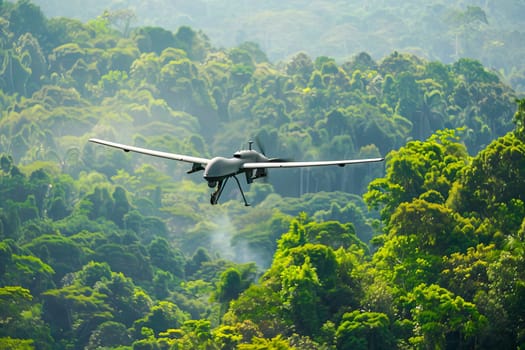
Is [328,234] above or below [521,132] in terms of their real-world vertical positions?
below

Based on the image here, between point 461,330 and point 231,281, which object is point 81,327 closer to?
point 231,281

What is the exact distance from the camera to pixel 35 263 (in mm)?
154125

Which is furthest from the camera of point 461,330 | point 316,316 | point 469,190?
point 469,190

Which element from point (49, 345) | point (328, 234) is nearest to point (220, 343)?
point (328, 234)

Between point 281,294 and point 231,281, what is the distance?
15.2 m

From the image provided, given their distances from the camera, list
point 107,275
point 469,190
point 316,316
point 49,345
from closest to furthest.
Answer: point 316,316 < point 469,190 < point 49,345 < point 107,275

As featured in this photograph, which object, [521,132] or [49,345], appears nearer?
[521,132]

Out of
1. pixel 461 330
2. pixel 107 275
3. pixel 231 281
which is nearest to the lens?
pixel 461 330

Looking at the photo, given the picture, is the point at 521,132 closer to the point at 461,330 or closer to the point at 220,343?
the point at 461,330

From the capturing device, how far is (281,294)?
4336 inches

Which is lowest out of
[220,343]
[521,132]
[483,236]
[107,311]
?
[107,311]

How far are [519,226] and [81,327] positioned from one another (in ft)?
191

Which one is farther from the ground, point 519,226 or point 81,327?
point 519,226

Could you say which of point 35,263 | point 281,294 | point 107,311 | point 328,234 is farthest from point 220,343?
point 35,263
